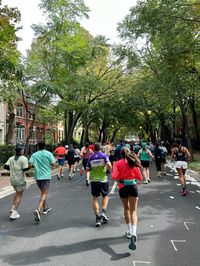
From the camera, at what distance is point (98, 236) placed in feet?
21.8

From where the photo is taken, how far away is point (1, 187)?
14070 millimetres

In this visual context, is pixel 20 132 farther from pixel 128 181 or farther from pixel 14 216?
pixel 128 181

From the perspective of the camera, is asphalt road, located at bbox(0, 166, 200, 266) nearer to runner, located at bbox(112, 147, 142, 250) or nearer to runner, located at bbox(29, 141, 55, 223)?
runner, located at bbox(112, 147, 142, 250)

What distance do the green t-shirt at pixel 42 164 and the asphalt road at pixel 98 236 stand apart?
100 centimetres

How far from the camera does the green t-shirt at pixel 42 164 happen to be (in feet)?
27.5

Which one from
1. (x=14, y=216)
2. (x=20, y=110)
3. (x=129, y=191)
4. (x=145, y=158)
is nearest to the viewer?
(x=129, y=191)

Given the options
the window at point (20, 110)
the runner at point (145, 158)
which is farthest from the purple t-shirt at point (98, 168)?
the window at point (20, 110)

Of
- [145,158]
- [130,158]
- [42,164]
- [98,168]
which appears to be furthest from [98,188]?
[145,158]

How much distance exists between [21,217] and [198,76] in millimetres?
15969

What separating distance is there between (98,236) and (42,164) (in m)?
2.51

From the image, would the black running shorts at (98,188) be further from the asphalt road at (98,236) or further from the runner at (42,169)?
the runner at (42,169)

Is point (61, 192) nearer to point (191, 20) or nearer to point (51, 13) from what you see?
point (191, 20)

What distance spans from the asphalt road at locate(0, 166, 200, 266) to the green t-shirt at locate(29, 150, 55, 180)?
996 millimetres

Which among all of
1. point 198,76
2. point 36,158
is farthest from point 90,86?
point 36,158
